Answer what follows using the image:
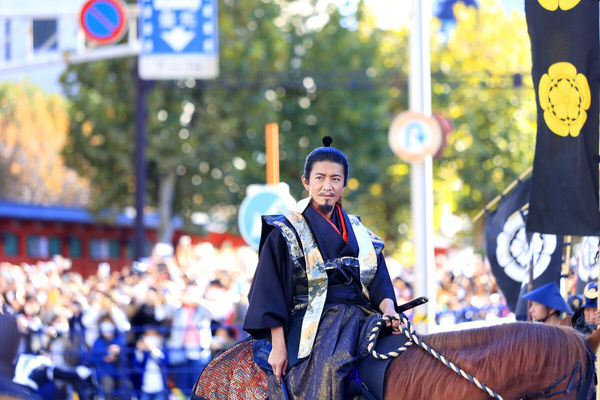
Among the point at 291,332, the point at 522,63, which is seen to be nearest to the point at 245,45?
the point at 522,63

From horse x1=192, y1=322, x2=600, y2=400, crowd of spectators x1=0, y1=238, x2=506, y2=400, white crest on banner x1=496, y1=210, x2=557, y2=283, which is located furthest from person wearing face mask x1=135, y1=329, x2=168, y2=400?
horse x1=192, y1=322, x2=600, y2=400

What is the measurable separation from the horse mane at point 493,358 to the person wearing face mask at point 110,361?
8.24 meters

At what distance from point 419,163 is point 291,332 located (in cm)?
539

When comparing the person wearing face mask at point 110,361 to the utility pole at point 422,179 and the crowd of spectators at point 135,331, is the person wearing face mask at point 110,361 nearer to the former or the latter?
the crowd of spectators at point 135,331

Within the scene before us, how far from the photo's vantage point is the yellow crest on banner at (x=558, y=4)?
547cm

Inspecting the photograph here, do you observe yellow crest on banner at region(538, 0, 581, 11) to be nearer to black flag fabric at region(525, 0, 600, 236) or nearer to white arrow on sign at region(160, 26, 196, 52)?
black flag fabric at region(525, 0, 600, 236)

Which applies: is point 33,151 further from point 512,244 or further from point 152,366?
point 512,244

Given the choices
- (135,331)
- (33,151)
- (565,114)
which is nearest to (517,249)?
(565,114)

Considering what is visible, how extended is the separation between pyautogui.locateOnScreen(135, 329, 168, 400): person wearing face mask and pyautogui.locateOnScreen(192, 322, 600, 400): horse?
7.85 metres

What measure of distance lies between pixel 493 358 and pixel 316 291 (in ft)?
3.29

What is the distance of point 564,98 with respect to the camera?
551 cm

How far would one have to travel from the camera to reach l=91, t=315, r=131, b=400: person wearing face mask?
12219 mm

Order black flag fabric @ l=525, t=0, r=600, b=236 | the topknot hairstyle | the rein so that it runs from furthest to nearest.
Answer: black flag fabric @ l=525, t=0, r=600, b=236
the topknot hairstyle
the rein

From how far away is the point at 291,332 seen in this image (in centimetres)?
484
